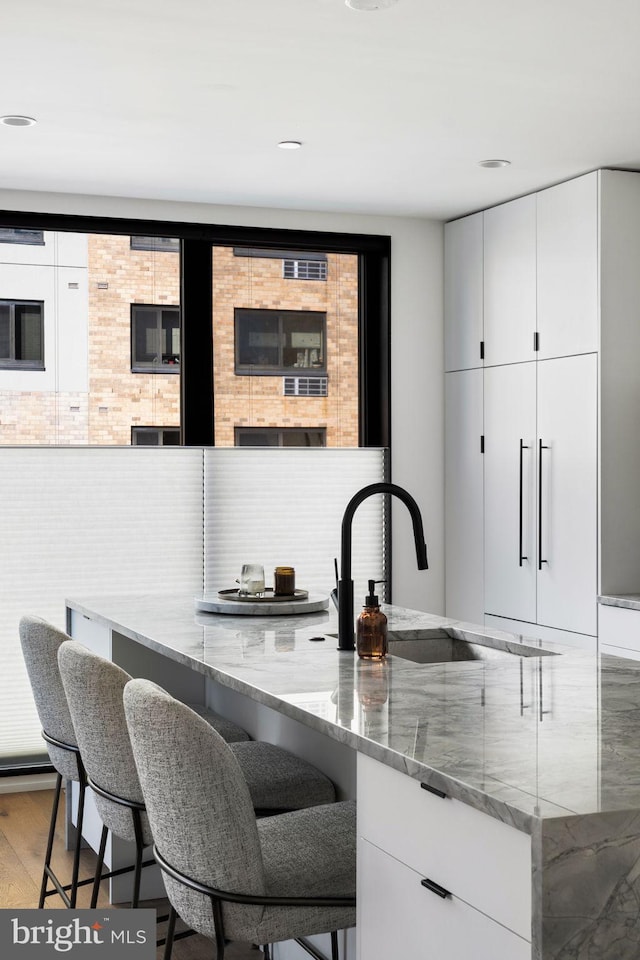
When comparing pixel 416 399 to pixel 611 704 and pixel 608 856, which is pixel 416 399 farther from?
pixel 608 856

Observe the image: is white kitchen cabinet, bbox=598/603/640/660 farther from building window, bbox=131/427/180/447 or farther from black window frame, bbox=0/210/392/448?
building window, bbox=131/427/180/447

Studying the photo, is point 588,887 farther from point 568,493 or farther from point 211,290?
point 211,290

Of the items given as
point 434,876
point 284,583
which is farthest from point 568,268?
point 434,876

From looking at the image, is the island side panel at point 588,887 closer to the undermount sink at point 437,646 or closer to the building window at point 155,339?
the undermount sink at point 437,646

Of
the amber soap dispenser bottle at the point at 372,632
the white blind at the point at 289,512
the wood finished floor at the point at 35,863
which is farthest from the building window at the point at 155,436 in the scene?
the amber soap dispenser bottle at the point at 372,632

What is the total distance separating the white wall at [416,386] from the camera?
18.9ft

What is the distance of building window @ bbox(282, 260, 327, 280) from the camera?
5.65 m

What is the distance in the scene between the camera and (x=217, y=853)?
77.5 inches

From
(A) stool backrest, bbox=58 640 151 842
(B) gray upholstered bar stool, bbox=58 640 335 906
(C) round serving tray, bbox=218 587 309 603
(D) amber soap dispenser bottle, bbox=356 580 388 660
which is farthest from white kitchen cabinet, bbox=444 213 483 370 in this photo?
(A) stool backrest, bbox=58 640 151 842

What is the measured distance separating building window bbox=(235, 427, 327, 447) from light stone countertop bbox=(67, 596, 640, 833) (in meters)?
2.28

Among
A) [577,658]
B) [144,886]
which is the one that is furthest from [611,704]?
[144,886]

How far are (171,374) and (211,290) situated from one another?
0.47 m

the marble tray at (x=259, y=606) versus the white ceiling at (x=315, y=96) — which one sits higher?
the white ceiling at (x=315, y=96)

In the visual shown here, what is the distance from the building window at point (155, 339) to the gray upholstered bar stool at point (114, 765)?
9.25 ft
